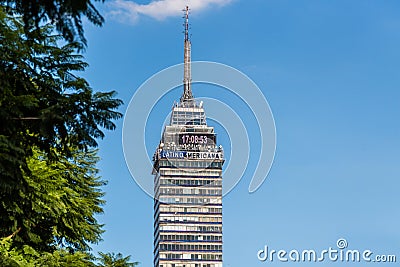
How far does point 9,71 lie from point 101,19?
6411 mm

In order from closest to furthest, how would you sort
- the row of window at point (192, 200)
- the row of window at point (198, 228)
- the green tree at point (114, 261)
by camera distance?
1. the green tree at point (114, 261)
2. the row of window at point (198, 228)
3. the row of window at point (192, 200)

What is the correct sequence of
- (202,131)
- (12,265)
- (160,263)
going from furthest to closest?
(202,131) → (160,263) → (12,265)

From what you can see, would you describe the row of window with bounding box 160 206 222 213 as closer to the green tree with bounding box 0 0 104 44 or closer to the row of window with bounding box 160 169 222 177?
the row of window with bounding box 160 169 222 177

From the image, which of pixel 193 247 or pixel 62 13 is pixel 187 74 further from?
pixel 62 13

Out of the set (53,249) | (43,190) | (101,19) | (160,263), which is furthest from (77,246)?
(160,263)

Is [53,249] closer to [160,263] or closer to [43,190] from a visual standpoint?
[43,190]

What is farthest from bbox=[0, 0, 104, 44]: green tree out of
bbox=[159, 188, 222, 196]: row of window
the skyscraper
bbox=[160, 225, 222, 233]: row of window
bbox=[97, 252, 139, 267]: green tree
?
bbox=[159, 188, 222, 196]: row of window

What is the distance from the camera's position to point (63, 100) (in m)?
14.0

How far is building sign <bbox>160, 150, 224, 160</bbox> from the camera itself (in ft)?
462

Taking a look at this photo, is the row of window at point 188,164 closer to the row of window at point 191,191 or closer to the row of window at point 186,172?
the row of window at point 186,172

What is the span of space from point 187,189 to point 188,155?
20.1 ft

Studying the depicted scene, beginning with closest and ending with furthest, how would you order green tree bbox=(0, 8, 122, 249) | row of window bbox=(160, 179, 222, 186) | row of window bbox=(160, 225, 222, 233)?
green tree bbox=(0, 8, 122, 249)
row of window bbox=(160, 225, 222, 233)
row of window bbox=(160, 179, 222, 186)

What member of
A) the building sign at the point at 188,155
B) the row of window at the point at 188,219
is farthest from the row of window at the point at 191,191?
the building sign at the point at 188,155

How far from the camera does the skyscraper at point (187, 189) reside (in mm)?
133375
